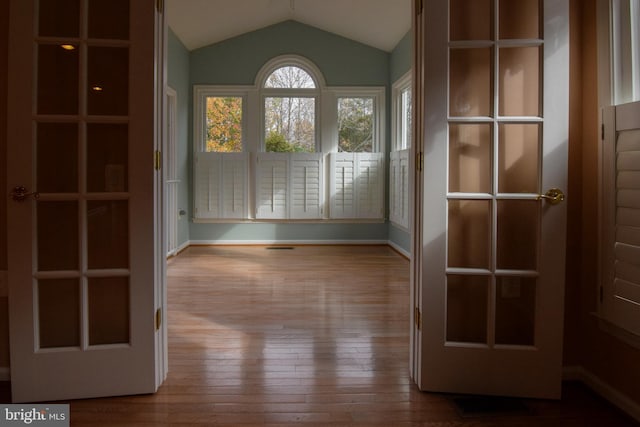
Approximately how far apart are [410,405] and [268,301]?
2.04 m

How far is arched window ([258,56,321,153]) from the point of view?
23.6 feet

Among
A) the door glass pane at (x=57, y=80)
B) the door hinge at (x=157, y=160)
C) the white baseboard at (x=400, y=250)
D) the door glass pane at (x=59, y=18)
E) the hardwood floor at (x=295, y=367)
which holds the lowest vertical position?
the hardwood floor at (x=295, y=367)

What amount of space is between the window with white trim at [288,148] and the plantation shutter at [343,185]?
1 cm

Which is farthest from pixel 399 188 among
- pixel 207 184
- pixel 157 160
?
pixel 157 160

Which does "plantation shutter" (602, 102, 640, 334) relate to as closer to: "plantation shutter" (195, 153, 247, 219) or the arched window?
the arched window

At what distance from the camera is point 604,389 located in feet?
7.27

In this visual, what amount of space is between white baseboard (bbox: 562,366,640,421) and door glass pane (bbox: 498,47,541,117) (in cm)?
123

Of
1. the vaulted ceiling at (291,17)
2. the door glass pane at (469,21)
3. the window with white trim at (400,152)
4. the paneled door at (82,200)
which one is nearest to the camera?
the paneled door at (82,200)

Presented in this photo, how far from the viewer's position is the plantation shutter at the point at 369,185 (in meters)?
7.11

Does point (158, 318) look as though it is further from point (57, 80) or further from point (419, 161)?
point (419, 161)

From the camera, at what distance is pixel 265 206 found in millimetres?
7113

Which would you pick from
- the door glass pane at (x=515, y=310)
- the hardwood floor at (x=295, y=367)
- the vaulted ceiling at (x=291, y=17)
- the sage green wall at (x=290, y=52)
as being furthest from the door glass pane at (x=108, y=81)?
the sage green wall at (x=290, y=52)

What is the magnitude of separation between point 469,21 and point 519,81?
348 millimetres

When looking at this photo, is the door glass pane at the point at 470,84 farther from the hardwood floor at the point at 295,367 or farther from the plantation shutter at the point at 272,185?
the plantation shutter at the point at 272,185
